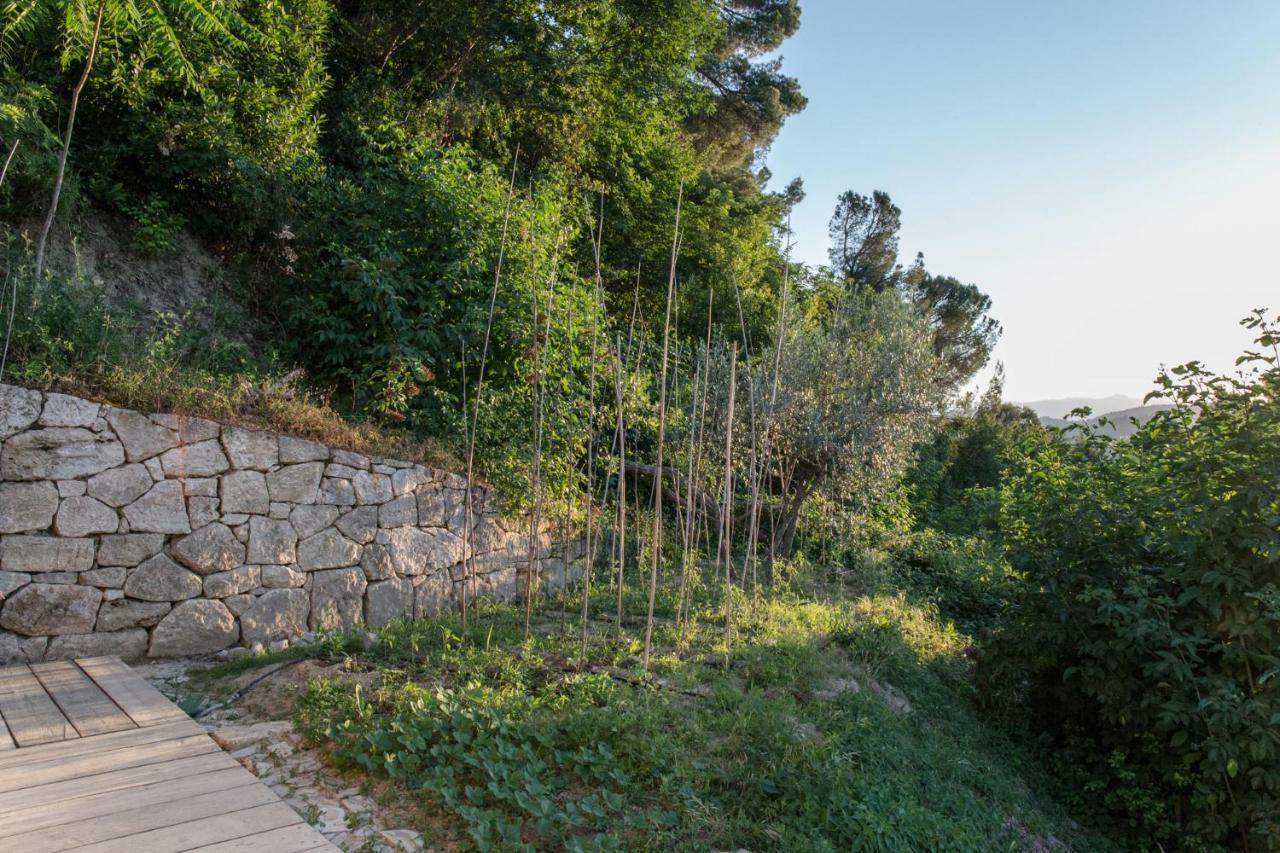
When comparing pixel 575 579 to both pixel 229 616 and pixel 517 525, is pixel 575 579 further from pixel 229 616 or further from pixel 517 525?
pixel 229 616

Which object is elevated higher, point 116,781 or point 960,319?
point 960,319

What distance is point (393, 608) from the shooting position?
5.02 meters

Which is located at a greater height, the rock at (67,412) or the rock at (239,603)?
the rock at (67,412)

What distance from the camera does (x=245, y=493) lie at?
434cm

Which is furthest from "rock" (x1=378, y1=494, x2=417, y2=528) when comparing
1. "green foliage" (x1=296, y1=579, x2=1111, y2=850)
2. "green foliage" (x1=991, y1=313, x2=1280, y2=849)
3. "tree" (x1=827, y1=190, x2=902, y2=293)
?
"tree" (x1=827, y1=190, x2=902, y2=293)

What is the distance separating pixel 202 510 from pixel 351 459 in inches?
38.3

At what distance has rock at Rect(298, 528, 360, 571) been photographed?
4.58 metres

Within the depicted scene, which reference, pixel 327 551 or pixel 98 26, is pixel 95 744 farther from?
pixel 98 26

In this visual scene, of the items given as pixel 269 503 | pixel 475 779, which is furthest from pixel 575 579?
pixel 475 779

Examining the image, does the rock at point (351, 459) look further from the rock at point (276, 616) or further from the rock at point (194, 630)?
the rock at point (194, 630)

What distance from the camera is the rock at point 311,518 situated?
4559 mm

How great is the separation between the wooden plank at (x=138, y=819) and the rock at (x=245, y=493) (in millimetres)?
2475

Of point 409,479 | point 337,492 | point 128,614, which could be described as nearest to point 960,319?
point 409,479

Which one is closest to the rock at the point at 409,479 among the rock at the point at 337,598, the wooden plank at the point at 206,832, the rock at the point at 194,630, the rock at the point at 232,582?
the rock at the point at 337,598
